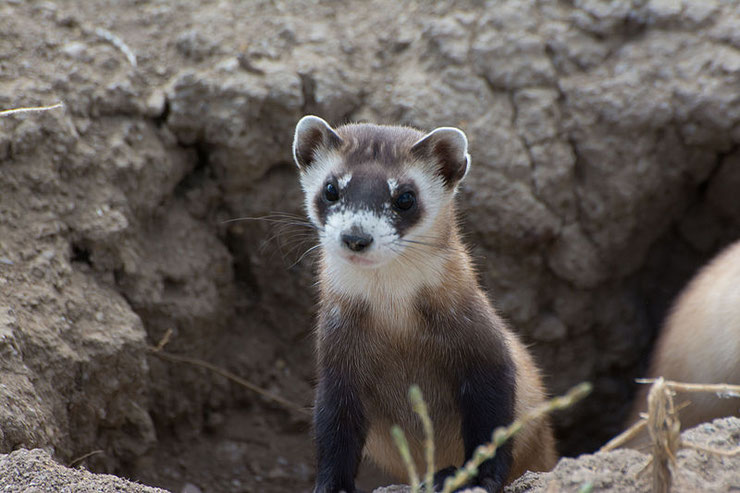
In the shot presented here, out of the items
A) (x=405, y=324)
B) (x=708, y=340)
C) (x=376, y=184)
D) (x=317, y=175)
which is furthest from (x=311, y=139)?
(x=708, y=340)

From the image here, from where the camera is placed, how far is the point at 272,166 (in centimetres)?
458

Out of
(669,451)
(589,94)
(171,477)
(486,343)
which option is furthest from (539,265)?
(669,451)

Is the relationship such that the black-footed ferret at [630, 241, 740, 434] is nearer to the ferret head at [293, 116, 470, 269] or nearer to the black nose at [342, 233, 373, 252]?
the ferret head at [293, 116, 470, 269]

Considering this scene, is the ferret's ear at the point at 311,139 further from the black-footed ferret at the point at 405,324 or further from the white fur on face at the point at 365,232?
the white fur on face at the point at 365,232

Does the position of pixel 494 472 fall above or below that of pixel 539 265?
below

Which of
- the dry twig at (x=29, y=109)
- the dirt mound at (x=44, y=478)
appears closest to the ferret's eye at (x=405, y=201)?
the dirt mound at (x=44, y=478)

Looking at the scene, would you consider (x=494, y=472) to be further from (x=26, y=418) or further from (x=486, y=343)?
(x=26, y=418)

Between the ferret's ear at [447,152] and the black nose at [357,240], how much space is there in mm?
502

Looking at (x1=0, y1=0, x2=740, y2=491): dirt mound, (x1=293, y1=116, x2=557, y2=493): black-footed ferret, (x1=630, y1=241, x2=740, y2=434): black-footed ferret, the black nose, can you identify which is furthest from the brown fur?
(x1=630, y1=241, x2=740, y2=434): black-footed ferret

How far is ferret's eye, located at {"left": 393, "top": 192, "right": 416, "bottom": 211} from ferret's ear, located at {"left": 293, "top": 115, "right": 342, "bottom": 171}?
371mm

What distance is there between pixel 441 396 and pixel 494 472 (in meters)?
0.36

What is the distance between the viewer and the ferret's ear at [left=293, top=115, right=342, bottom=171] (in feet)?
10.6

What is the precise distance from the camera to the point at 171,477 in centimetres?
446

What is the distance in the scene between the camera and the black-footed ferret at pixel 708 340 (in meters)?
3.94
